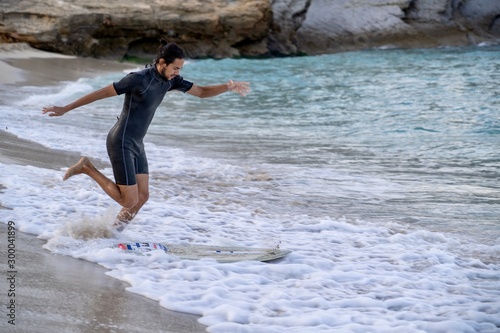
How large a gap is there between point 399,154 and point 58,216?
676cm

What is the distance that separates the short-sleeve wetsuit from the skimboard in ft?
2.20

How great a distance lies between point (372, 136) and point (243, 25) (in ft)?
70.7

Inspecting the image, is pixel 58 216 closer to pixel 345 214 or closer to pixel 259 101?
pixel 345 214

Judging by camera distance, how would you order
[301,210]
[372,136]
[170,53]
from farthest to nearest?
[372,136] → [301,210] → [170,53]

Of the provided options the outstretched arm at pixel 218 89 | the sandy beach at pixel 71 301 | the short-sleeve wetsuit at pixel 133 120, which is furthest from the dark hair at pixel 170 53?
the sandy beach at pixel 71 301

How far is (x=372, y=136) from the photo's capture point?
47.4ft

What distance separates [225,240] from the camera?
679cm

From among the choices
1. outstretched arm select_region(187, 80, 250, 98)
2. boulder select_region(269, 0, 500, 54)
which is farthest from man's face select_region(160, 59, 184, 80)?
boulder select_region(269, 0, 500, 54)

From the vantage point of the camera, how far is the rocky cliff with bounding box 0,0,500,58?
31109 mm

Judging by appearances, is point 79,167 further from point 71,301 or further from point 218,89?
point 71,301

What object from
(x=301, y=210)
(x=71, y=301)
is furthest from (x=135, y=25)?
(x=71, y=301)

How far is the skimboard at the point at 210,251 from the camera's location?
5977 millimetres

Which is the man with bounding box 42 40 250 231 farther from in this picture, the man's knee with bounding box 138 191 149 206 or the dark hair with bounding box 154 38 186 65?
the man's knee with bounding box 138 191 149 206

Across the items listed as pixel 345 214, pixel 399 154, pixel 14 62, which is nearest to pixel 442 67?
pixel 14 62
